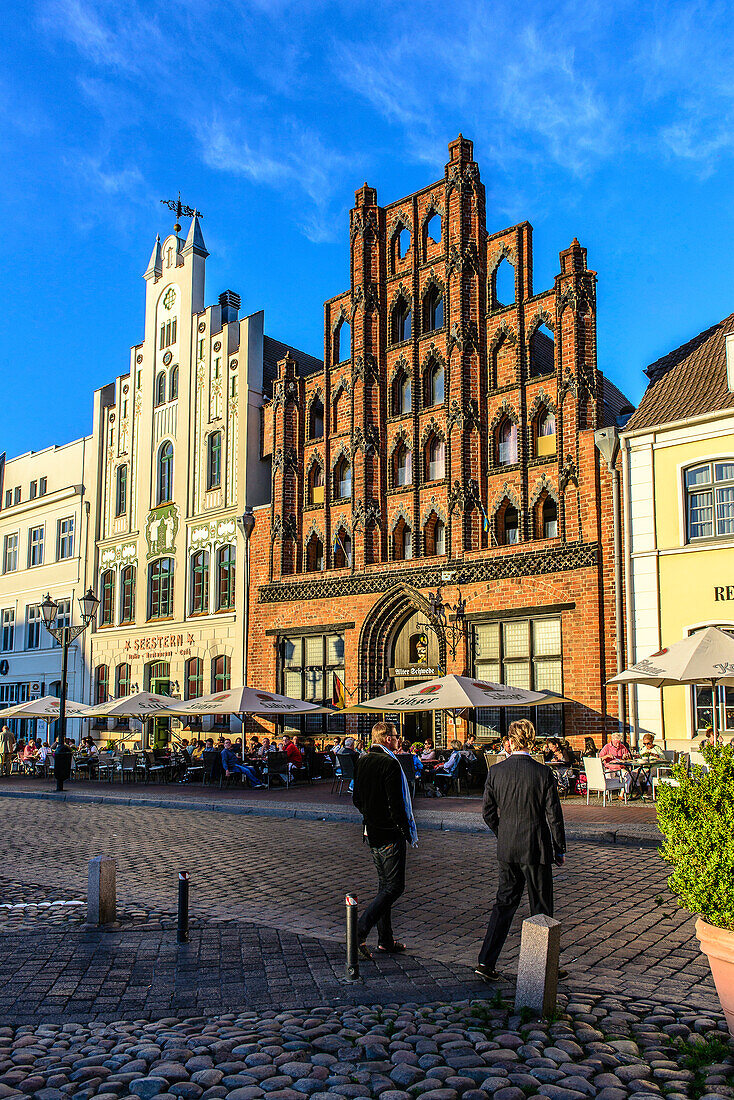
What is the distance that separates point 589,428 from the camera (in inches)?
879

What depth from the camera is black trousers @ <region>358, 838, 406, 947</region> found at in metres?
6.77

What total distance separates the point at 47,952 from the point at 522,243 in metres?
22.1

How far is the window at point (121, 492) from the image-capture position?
1479 inches

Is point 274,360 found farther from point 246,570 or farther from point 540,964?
point 540,964

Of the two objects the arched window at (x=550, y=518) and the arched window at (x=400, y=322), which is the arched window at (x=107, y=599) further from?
the arched window at (x=550, y=518)

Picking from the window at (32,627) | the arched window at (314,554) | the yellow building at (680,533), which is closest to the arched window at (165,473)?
the arched window at (314,554)

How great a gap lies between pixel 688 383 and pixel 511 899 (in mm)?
18361

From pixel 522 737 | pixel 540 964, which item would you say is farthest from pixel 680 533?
pixel 540 964

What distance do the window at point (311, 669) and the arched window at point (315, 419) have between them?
22.4ft

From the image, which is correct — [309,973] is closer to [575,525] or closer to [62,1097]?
[62,1097]

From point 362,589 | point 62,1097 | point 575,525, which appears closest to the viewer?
point 62,1097

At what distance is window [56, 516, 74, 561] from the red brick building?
13173 mm

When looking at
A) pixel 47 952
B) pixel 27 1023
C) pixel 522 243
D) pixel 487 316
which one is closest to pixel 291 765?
pixel 487 316

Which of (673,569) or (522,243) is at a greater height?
(522,243)
